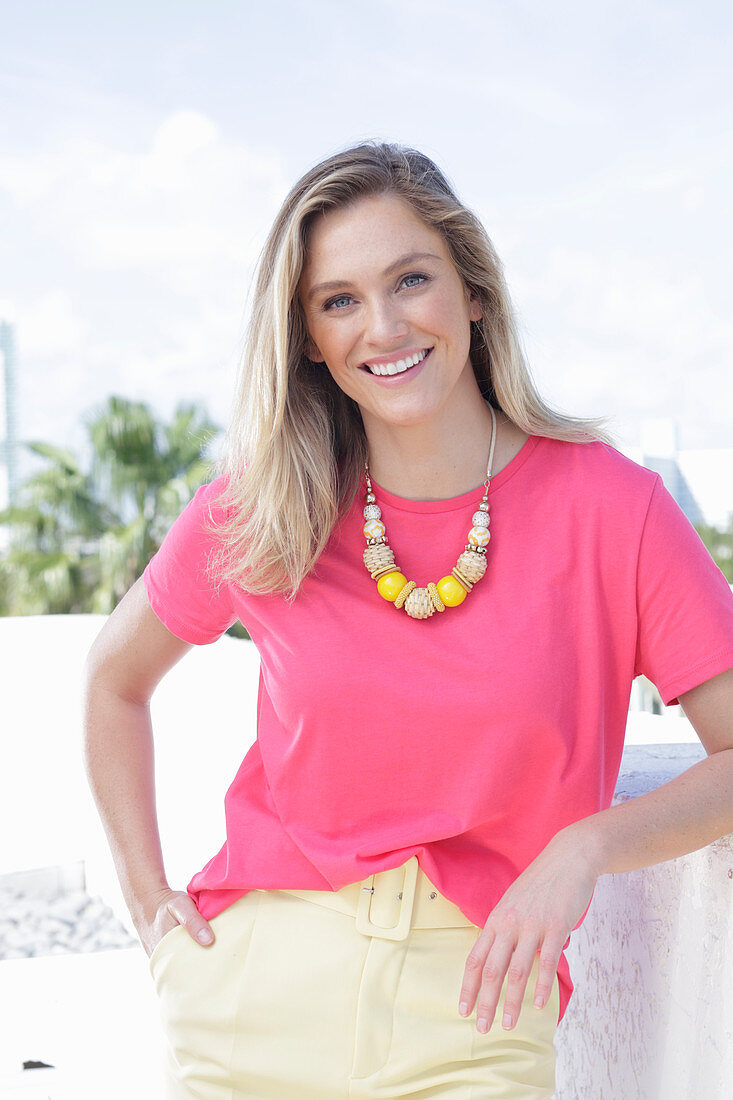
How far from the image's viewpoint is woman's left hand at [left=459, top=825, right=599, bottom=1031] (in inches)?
54.5

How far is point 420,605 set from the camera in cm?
161

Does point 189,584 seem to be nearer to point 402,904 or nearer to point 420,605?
point 420,605

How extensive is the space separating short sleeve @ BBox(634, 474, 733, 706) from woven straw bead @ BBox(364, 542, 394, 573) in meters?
0.36

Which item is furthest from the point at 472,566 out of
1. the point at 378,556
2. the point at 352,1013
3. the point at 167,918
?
the point at 167,918

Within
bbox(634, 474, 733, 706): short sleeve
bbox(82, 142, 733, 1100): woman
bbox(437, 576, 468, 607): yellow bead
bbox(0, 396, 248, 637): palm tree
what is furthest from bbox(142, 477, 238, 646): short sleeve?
bbox(0, 396, 248, 637): palm tree

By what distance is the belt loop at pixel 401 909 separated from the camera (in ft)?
5.06

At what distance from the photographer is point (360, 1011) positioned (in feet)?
5.00

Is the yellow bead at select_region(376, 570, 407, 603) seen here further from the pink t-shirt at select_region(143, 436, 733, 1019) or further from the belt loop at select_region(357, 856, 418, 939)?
the belt loop at select_region(357, 856, 418, 939)

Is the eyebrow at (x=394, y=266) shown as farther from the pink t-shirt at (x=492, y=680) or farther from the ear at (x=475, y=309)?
the pink t-shirt at (x=492, y=680)

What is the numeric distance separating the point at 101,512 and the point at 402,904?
606 inches

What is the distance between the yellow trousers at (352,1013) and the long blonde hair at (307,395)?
469 mm

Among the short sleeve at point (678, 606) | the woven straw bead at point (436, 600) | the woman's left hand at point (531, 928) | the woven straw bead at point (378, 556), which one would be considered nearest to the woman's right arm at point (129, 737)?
the woven straw bead at point (378, 556)

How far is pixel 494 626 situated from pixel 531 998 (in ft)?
1.65

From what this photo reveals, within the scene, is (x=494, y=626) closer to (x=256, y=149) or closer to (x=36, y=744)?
(x=36, y=744)
